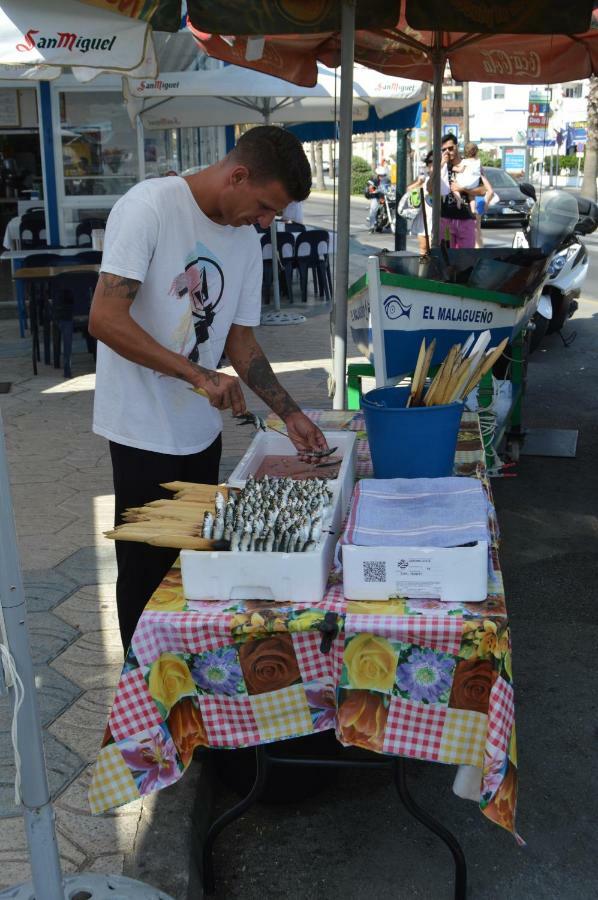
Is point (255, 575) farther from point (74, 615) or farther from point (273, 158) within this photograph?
point (74, 615)

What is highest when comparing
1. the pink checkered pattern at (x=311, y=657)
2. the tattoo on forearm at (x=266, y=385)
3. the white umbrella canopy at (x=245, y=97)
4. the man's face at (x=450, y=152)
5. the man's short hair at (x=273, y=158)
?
the white umbrella canopy at (x=245, y=97)

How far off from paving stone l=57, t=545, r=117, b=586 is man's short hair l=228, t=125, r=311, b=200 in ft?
7.98

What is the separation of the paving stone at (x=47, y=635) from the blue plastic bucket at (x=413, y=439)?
1.72 metres

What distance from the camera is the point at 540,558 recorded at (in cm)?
518

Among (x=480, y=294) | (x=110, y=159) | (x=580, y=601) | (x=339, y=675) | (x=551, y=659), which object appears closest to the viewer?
(x=339, y=675)

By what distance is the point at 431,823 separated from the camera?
8.43 feet

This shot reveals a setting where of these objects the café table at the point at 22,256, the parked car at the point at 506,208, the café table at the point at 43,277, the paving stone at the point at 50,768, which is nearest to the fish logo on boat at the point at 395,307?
the paving stone at the point at 50,768

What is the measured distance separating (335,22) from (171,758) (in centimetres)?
382

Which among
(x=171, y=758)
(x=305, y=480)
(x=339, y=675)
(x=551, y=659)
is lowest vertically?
(x=551, y=659)

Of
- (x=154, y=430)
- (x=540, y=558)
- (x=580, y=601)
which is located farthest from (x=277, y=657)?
(x=540, y=558)

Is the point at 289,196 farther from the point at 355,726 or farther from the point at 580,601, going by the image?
the point at 580,601

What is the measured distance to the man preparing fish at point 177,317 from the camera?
2.63m

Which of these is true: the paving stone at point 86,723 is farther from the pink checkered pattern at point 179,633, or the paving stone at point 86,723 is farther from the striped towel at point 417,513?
the striped towel at point 417,513

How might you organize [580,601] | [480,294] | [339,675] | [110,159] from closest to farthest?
[339,675] → [580,601] → [480,294] → [110,159]
